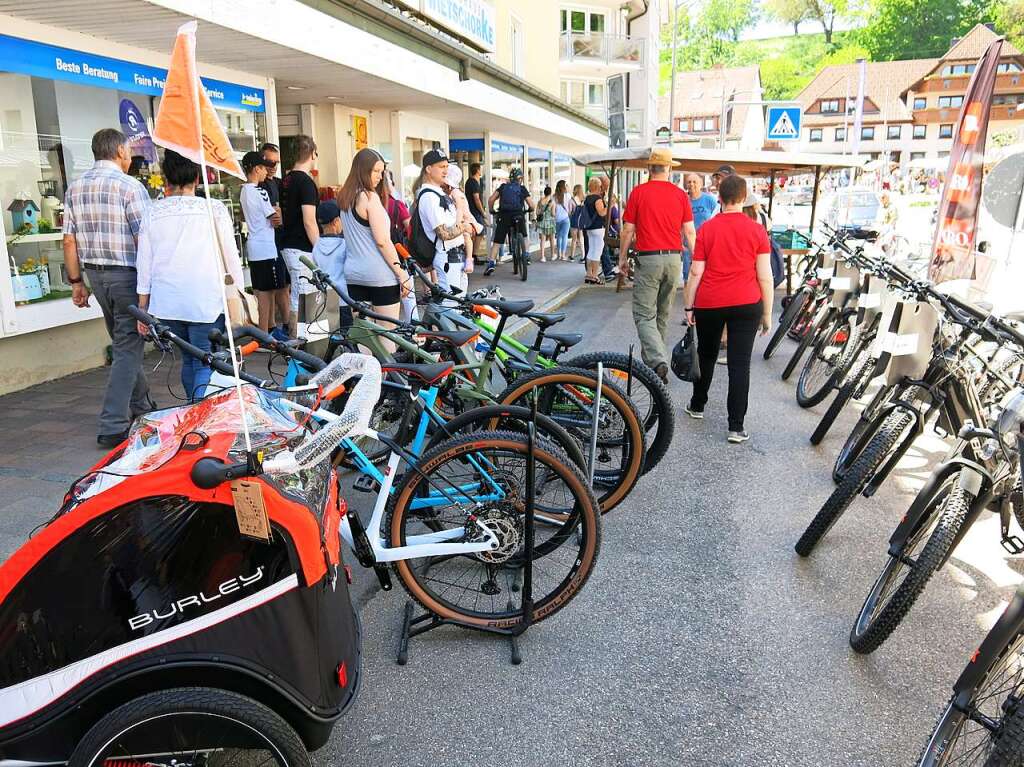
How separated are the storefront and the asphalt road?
2168 millimetres

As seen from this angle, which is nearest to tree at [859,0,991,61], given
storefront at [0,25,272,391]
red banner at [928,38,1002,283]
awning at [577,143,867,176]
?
awning at [577,143,867,176]

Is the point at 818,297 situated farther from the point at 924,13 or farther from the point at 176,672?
the point at 924,13

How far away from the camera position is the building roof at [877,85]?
78.3 m

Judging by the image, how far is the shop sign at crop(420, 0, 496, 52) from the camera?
12.2 m

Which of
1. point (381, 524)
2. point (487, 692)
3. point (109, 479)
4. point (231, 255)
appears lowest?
point (487, 692)

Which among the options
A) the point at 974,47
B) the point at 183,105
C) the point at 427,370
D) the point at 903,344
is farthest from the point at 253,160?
the point at 974,47

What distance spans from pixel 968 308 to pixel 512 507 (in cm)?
248

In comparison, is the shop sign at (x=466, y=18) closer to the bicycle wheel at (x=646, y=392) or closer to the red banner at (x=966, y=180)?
the red banner at (x=966, y=180)

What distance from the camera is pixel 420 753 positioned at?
8.76 feet

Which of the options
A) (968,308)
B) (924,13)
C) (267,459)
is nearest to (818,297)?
(968,308)

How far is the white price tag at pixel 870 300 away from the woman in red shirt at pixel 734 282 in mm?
A: 784

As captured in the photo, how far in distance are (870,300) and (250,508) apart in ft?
17.7

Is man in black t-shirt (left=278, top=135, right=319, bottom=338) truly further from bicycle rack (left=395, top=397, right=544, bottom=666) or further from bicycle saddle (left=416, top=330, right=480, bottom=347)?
bicycle rack (left=395, top=397, right=544, bottom=666)

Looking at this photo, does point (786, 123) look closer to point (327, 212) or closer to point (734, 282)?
point (327, 212)
